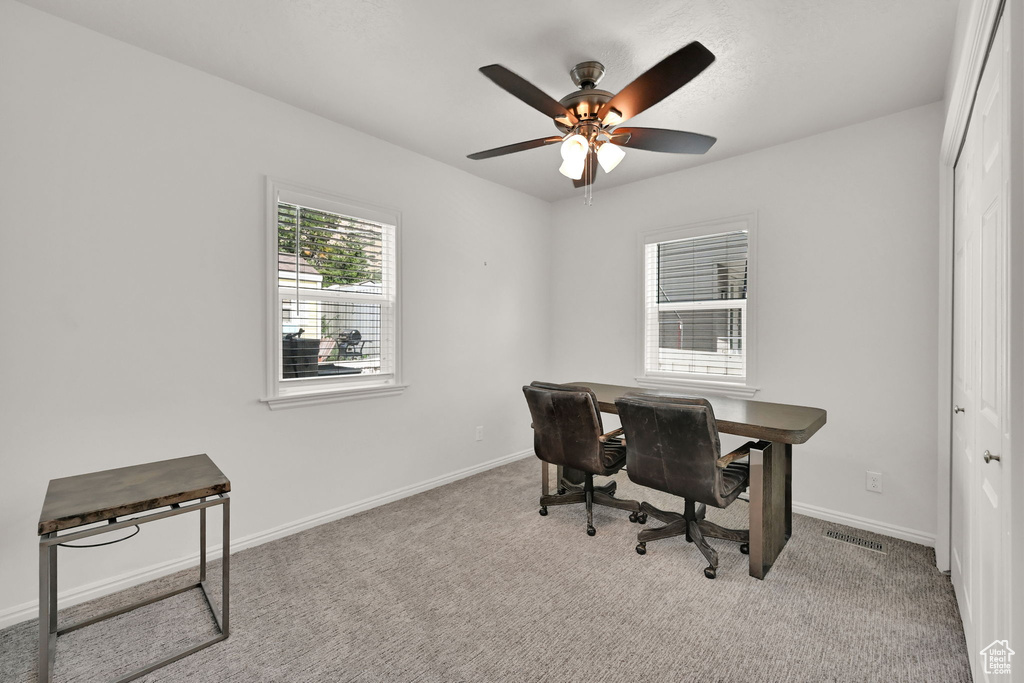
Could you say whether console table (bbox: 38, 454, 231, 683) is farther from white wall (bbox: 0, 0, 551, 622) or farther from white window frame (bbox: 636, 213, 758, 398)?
white window frame (bbox: 636, 213, 758, 398)

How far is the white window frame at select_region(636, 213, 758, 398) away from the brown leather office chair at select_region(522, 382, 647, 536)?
1.01m

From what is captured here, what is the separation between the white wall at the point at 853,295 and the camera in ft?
8.80

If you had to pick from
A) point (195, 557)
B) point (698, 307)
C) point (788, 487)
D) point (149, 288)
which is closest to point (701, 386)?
point (698, 307)

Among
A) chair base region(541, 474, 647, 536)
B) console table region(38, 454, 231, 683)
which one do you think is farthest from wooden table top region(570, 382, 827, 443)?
console table region(38, 454, 231, 683)

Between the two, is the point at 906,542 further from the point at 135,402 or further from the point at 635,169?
the point at 135,402

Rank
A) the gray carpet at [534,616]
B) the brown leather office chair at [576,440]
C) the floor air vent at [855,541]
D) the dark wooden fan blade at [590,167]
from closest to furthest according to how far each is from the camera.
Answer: the gray carpet at [534,616] → the dark wooden fan blade at [590,167] → the floor air vent at [855,541] → the brown leather office chair at [576,440]

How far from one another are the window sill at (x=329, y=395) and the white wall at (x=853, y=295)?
2547 mm

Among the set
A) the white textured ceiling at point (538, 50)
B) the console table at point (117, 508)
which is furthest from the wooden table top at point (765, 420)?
the console table at point (117, 508)

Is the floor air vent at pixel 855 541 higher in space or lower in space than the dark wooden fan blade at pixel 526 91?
lower

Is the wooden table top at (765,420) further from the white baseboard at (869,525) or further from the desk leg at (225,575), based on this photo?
the desk leg at (225,575)

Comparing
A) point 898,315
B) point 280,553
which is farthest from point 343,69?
point 898,315

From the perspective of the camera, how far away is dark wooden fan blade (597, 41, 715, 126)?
1594 millimetres

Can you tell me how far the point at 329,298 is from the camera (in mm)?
2969

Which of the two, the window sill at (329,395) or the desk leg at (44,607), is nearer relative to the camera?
the desk leg at (44,607)
